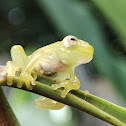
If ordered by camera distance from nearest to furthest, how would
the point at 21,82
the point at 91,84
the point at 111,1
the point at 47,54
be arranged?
1. the point at 21,82
2. the point at 47,54
3. the point at 111,1
4. the point at 91,84

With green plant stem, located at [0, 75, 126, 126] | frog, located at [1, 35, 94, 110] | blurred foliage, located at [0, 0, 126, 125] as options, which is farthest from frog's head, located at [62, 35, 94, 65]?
blurred foliage, located at [0, 0, 126, 125]

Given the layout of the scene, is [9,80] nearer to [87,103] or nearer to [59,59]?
[87,103]

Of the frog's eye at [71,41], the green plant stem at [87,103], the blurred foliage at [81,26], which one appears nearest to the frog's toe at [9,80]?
the green plant stem at [87,103]

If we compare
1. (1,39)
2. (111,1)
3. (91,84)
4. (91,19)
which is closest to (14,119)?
(111,1)

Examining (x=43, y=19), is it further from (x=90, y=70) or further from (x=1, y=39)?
(x=90, y=70)

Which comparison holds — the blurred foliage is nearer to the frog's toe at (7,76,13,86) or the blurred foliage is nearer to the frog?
the frog

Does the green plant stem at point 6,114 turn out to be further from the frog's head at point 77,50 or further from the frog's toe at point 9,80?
the frog's head at point 77,50
